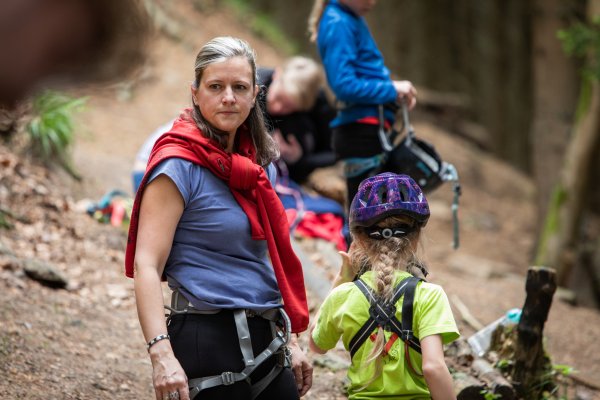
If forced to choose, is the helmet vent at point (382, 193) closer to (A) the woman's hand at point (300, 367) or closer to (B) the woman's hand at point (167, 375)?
(A) the woman's hand at point (300, 367)

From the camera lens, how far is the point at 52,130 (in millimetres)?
7098

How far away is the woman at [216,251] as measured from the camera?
269cm

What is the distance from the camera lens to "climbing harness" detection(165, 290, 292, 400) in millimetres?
2730

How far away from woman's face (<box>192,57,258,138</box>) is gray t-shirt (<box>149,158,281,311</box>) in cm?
22

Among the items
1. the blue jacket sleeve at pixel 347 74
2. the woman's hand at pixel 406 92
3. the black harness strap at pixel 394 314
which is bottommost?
the black harness strap at pixel 394 314

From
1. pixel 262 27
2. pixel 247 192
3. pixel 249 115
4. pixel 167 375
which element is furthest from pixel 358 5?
pixel 262 27

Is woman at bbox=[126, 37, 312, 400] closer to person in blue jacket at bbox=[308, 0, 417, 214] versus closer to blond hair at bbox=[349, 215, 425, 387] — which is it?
blond hair at bbox=[349, 215, 425, 387]

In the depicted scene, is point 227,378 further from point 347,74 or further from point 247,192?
point 347,74

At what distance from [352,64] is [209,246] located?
2187mm

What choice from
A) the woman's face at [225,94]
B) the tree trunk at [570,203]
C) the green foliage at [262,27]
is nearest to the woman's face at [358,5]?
the woman's face at [225,94]

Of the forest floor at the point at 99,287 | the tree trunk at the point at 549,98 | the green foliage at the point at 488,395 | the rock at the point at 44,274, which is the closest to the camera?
the forest floor at the point at 99,287

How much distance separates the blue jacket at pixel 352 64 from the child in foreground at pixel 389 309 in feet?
5.17

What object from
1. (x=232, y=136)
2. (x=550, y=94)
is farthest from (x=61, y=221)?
(x=550, y=94)

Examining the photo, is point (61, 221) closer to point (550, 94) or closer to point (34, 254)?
point (34, 254)
